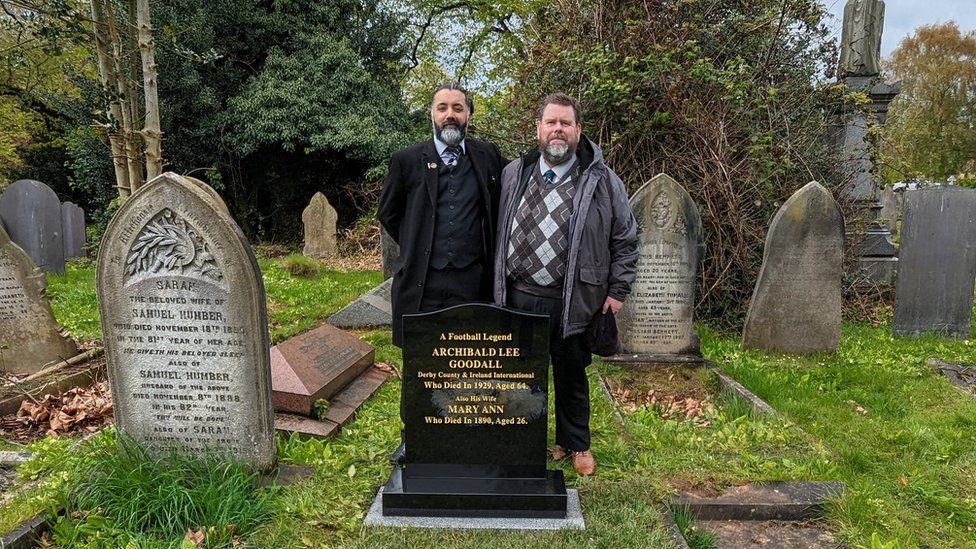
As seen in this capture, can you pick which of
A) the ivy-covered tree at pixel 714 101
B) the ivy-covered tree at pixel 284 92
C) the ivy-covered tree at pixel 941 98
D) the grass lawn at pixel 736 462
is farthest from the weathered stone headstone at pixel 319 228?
the ivy-covered tree at pixel 941 98

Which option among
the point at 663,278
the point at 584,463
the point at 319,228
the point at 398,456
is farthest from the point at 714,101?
the point at 319,228

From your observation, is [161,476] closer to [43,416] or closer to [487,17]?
[43,416]

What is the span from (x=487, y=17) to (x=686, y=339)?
14.8 metres

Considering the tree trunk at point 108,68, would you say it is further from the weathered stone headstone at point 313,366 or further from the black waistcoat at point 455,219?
the black waistcoat at point 455,219

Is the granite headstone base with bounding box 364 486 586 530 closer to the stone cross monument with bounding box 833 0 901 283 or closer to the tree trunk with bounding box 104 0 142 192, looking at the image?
the tree trunk with bounding box 104 0 142 192

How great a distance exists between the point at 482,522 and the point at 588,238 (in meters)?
1.54

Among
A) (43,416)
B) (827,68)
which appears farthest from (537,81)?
(43,416)

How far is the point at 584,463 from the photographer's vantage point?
333 centimetres

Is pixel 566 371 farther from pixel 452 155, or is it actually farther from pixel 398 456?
pixel 452 155

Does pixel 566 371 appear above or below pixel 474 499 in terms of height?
above

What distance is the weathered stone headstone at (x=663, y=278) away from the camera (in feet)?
17.8

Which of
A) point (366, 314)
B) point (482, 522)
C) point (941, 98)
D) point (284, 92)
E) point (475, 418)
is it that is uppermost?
point (941, 98)

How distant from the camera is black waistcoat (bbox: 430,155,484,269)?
3.25m

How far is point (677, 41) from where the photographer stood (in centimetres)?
723
